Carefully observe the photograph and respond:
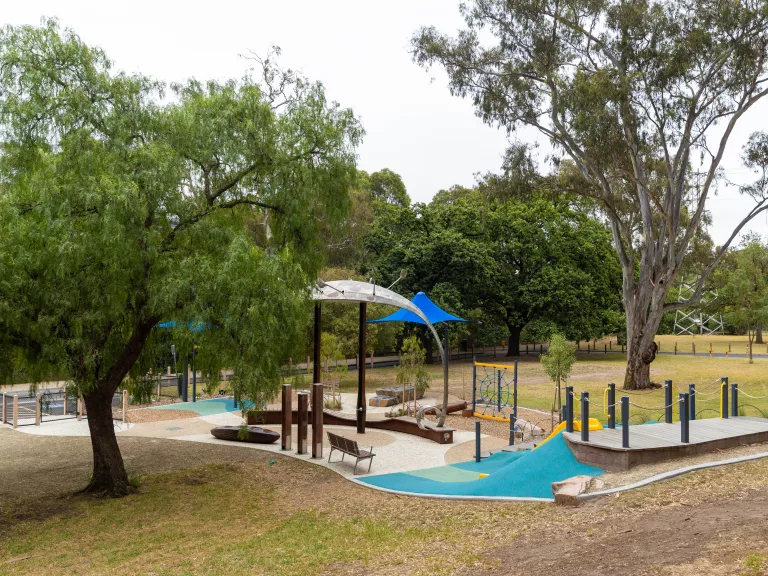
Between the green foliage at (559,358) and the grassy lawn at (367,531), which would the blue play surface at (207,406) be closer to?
the grassy lawn at (367,531)

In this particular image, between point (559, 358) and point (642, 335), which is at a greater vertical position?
point (642, 335)

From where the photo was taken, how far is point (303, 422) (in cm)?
1486

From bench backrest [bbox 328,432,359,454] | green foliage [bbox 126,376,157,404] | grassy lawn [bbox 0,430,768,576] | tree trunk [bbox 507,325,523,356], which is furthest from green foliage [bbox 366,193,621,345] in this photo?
grassy lawn [bbox 0,430,768,576]

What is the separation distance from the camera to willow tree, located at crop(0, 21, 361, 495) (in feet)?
32.0

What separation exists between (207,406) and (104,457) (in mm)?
11365

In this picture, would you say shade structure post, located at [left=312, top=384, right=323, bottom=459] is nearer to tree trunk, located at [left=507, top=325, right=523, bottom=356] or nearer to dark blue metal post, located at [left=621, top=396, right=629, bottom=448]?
dark blue metal post, located at [left=621, top=396, right=629, bottom=448]

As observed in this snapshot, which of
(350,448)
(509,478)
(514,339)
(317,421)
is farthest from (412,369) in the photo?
(514,339)

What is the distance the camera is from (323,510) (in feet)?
34.8

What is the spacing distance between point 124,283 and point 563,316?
3278 centimetres

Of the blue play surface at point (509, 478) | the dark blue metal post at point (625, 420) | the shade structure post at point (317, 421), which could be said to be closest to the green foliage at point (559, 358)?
the blue play surface at point (509, 478)

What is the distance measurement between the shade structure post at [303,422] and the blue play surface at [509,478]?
2304 mm

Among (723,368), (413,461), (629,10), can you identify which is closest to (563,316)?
(723,368)

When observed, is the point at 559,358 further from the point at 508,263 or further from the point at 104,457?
the point at 508,263

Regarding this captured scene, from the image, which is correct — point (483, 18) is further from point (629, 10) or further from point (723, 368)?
point (723, 368)
